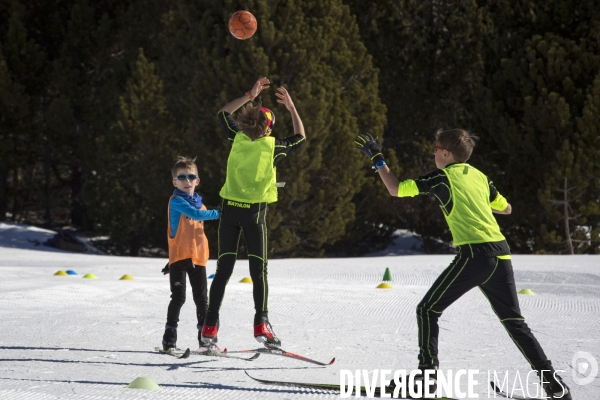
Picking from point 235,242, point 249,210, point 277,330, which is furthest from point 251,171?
point 277,330

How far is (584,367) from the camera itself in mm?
5750

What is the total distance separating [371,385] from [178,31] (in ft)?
49.2

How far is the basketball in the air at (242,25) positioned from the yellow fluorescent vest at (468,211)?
4.67 metres

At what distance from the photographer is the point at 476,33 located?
861 inches

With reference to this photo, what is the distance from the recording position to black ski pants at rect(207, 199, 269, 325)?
6.14m

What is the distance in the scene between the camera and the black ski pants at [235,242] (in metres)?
6.14

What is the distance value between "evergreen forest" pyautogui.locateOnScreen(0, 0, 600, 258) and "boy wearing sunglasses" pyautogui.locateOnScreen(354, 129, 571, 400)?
12.3 m

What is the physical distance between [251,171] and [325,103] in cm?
1162

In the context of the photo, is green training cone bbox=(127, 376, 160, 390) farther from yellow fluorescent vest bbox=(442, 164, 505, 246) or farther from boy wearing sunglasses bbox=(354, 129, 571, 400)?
yellow fluorescent vest bbox=(442, 164, 505, 246)

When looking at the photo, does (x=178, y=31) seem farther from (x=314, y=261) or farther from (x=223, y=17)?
(x=314, y=261)

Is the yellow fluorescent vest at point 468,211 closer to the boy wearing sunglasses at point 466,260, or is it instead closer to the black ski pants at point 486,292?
the boy wearing sunglasses at point 466,260

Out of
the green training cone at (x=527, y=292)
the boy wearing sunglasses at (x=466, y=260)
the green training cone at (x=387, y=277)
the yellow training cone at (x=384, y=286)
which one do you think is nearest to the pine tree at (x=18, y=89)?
the green training cone at (x=387, y=277)

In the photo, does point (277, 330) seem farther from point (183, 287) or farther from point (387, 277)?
point (387, 277)

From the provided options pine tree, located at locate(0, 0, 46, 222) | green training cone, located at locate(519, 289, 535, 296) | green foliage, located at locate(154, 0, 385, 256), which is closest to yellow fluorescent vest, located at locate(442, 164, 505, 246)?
green training cone, located at locate(519, 289, 535, 296)
